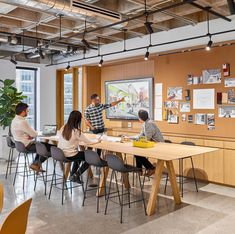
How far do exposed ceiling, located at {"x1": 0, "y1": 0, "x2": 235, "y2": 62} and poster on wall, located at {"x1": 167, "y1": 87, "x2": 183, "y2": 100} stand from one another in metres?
1.24

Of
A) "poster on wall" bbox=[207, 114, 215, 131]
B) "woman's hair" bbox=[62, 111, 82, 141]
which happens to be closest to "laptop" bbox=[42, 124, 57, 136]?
"woman's hair" bbox=[62, 111, 82, 141]

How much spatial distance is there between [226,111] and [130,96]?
8.89ft

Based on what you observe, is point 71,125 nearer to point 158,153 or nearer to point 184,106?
point 158,153

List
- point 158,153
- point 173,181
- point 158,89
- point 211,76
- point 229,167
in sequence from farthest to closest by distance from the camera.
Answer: point 158,89 → point 211,76 → point 229,167 → point 173,181 → point 158,153

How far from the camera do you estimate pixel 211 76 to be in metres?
5.48

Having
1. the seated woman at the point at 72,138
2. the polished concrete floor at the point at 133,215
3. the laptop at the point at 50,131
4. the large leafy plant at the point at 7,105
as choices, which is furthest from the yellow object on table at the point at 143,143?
the large leafy plant at the point at 7,105

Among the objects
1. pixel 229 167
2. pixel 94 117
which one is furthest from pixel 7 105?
pixel 229 167

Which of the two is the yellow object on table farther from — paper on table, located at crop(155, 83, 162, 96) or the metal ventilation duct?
paper on table, located at crop(155, 83, 162, 96)

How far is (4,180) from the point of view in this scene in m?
5.64

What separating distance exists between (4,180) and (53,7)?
3483 mm

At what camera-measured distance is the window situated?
859 centimetres

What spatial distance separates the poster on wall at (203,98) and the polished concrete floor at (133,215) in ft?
5.19

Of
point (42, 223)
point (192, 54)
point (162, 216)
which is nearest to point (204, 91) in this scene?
point (192, 54)

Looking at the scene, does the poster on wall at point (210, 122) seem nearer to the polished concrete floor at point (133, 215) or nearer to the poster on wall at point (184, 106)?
the poster on wall at point (184, 106)
